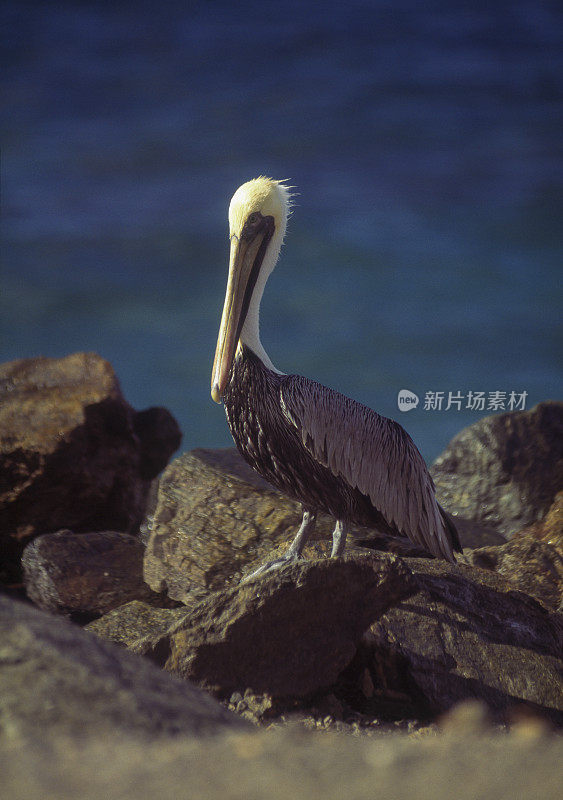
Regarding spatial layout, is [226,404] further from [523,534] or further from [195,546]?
[523,534]

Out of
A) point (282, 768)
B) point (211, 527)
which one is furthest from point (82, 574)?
point (282, 768)

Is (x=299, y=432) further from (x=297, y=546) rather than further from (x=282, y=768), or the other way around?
(x=282, y=768)

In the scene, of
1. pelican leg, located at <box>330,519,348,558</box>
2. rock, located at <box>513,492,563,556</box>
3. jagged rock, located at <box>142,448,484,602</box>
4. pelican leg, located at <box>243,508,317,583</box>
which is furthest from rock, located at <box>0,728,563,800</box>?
rock, located at <box>513,492,563,556</box>

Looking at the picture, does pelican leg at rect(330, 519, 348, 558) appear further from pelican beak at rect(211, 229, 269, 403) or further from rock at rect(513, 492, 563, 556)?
rock at rect(513, 492, 563, 556)

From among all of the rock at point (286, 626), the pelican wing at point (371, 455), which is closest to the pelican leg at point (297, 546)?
the pelican wing at point (371, 455)

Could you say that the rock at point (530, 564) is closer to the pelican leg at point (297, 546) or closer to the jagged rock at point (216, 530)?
the jagged rock at point (216, 530)

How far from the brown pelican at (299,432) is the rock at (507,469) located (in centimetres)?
237

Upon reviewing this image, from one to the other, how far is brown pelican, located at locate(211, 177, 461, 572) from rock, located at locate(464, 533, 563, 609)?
2.65ft

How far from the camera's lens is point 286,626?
3090mm

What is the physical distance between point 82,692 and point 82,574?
3.54 meters

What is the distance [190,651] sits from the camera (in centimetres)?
300

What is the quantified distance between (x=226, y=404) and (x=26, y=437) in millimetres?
2197

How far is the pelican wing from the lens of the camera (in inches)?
150

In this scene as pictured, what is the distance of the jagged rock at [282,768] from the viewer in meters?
1.02
